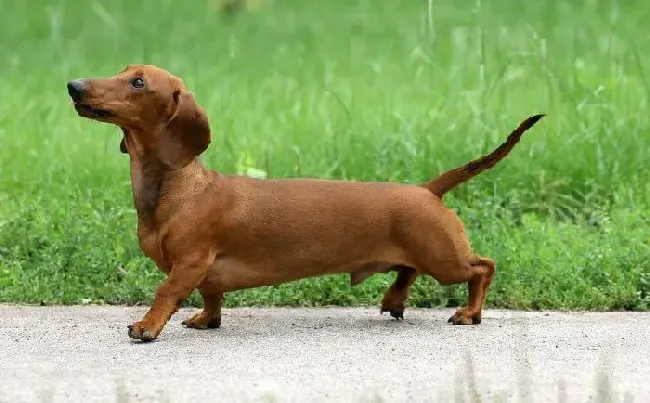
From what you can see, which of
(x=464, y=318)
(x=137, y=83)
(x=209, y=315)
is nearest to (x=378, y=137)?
(x=464, y=318)

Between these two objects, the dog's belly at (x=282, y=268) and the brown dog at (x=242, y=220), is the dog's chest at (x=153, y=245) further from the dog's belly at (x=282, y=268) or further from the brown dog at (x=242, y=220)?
the dog's belly at (x=282, y=268)

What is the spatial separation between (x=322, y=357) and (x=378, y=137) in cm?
272

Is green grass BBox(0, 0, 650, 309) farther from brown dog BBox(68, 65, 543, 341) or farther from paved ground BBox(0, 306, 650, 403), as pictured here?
brown dog BBox(68, 65, 543, 341)

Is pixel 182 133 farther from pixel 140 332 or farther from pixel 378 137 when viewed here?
pixel 378 137

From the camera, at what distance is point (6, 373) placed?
13.9 ft

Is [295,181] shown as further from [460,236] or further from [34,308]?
[34,308]

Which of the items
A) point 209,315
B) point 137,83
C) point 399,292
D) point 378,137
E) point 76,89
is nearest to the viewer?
point 76,89

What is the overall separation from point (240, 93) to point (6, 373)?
471 cm

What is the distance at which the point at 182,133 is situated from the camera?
15.9 feet

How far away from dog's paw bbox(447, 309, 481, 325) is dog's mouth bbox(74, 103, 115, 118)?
1.50m

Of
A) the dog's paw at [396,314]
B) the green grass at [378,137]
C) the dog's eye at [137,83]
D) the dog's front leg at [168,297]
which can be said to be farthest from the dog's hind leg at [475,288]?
the dog's eye at [137,83]

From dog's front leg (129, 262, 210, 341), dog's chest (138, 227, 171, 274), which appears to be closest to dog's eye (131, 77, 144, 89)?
dog's chest (138, 227, 171, 274)

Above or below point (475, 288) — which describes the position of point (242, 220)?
above

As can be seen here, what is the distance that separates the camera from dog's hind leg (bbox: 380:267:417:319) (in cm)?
523
